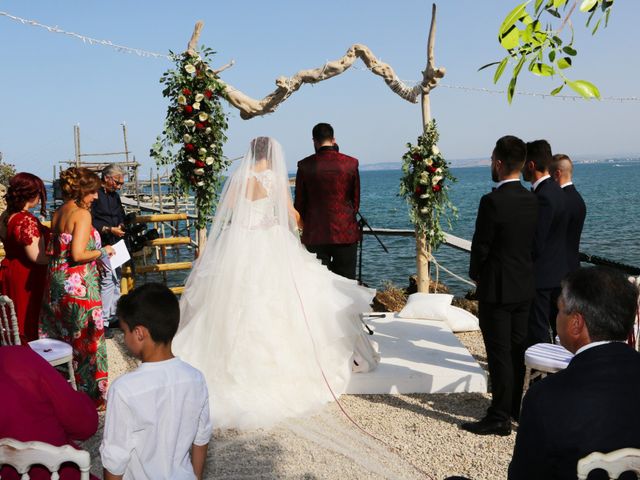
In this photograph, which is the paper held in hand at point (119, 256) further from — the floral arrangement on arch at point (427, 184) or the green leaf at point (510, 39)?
the green leaf at point (510, 39)

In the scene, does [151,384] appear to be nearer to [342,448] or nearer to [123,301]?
[123,301]

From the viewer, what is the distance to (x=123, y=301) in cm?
245

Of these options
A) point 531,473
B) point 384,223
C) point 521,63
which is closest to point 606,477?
point 531,473

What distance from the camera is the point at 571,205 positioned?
16.2ft

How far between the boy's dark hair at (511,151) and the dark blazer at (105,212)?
16.1 feet

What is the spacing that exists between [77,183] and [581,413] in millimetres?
4093

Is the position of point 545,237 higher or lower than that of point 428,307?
higher

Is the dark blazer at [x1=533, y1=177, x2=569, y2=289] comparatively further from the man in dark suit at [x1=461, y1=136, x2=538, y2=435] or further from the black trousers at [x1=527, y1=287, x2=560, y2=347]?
the man in dark suit at [x1=461, y1=136, x2=538, y2=435]

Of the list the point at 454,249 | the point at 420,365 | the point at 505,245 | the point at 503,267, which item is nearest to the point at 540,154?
the point at 505,245

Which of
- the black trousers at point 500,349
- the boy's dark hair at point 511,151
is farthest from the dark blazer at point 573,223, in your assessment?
the boy's dark hair at point 511,151

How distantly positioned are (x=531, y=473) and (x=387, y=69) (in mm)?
7056

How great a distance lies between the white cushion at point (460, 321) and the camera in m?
7.23

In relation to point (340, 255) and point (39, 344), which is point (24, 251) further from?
point (340, 255)

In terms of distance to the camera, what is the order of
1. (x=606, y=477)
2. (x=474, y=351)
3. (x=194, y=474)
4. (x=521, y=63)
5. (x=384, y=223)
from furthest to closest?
(x=384, y=223) < (x=474, y=351) < (x=194, y=474) < (x=606, y=477) < (x=521, y=63)
